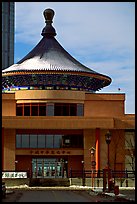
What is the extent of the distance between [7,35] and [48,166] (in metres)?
108

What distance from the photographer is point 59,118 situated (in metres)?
55.5

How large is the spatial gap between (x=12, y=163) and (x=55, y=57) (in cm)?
1720

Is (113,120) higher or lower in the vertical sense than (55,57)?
lower

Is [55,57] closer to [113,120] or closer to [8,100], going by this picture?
[8,100]

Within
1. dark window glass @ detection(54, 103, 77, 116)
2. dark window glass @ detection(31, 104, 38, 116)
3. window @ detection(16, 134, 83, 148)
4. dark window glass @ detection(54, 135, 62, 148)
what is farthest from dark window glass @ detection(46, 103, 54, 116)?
dark window glass @ detection(54, 135, 62, 148)

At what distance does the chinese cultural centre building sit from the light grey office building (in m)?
95.8

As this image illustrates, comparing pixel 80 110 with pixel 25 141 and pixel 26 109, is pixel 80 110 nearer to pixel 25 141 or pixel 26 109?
pixel 26 109

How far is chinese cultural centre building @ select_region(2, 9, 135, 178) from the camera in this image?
5556cm

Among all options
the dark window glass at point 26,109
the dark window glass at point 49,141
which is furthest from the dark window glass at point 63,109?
the dark window glass at point 49,141

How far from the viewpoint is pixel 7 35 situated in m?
162

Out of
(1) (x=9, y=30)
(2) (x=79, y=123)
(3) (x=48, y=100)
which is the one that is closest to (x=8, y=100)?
(3) (x=48, y=100)

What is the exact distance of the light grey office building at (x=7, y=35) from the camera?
160625 millimetres

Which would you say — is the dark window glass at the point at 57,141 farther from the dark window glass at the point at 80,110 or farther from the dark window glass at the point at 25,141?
the dark window glass at the point at 80,110

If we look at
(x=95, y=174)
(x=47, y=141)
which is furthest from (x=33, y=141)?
(x=95, y=174)
